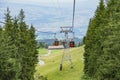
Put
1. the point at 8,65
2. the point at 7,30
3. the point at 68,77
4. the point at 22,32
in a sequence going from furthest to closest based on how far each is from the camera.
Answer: the point at 68,77
the point at 22,32
the point at 7,30
the point at 8,65

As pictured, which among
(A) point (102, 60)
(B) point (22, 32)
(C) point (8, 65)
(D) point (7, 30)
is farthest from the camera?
(B) point (22, 32)

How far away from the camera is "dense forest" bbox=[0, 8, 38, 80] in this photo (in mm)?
50250

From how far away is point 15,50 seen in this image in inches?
2250

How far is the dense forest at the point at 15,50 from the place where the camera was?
165 feet

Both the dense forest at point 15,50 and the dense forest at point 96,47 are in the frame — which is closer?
→ the dense forest at point 96,47

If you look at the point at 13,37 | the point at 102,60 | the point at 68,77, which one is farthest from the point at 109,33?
the point at 68,77

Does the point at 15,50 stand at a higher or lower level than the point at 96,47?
lower

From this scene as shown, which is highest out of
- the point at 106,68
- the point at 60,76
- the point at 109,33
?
the point at 109,33

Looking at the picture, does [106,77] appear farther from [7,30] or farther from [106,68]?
[7,30]

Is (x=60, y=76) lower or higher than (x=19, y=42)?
lower

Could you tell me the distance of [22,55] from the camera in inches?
2566

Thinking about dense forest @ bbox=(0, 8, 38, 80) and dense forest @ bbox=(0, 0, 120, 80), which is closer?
dense forest @ bbox=(0, 0, 120, 80)

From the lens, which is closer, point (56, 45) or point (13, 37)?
point (13, 37)

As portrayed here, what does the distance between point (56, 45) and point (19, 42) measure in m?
8.83
